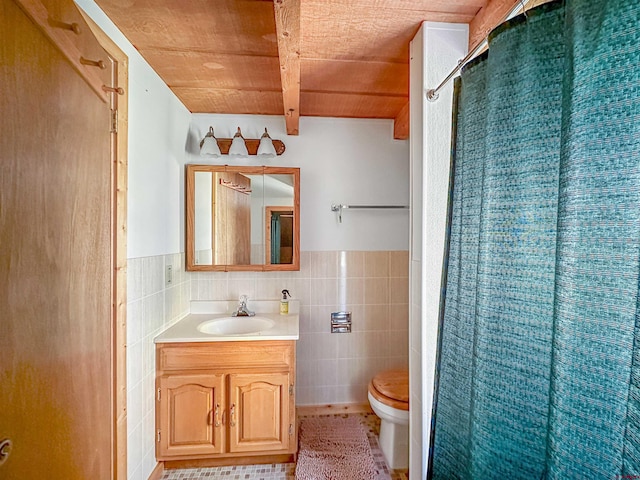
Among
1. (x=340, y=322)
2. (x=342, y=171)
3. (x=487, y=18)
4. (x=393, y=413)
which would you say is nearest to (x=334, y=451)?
(x=393, y=413)

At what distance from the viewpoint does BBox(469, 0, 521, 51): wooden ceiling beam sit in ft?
3.77

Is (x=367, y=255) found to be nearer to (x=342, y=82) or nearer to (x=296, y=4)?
(x=342, y=82)

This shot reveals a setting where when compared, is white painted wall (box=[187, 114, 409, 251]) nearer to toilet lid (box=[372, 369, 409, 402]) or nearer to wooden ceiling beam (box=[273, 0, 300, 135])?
wooden ceiling beam (box=[273, 0, 300, 135])

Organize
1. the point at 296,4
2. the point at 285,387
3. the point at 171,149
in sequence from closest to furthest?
1. the point at 296,4
2. the point at 285,387
3. the point at 171,149

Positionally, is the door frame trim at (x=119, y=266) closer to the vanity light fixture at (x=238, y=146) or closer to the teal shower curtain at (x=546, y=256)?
the vanity light fixture at (x=238, y=146)

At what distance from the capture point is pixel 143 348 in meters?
1.62

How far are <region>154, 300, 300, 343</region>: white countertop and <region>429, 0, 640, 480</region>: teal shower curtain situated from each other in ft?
3.36

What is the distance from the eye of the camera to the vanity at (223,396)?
178cm

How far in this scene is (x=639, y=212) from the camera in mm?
579

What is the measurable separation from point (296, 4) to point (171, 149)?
1316 mm

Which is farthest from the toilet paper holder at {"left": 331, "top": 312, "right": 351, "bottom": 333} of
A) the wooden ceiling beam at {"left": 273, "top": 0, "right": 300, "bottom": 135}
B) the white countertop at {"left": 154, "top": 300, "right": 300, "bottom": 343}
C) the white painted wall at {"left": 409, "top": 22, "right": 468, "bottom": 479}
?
the wooden ceiling beam at {"left": 273, "top": 0, "right": 300, "bottom": 135}

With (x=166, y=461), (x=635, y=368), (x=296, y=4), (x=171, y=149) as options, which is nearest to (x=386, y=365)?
(x=166, y=461)

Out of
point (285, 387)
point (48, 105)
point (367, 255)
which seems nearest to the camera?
point (48, 105)

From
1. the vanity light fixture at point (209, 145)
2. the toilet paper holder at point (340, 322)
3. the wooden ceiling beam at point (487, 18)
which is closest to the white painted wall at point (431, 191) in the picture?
the wooden ceiling beam at point (487, 18)
